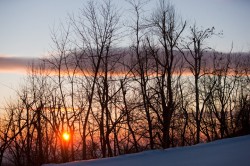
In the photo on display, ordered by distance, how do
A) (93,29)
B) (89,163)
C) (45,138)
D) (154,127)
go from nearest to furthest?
(89,163) → (93,29) → (154,127) → (45,138)

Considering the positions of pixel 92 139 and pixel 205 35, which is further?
pixel 92 139

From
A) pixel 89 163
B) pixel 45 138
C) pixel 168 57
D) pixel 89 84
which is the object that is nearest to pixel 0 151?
pixel 89 84

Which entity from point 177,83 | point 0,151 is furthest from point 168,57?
point 0,151

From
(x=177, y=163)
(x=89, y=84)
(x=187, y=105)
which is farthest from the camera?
(x=187, y=105)

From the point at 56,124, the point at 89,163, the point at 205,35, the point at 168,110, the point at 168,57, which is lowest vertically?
the point at 56,124

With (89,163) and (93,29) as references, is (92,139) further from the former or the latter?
(89,163)

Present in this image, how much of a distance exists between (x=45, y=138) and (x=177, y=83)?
52.7 feet

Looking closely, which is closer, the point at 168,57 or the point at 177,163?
the point at 177,163

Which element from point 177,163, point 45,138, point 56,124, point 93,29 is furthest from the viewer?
point 45,138

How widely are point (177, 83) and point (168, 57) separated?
25.1 ft

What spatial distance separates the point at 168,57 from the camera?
23047 mm

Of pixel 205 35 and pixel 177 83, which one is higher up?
pixel 205 35

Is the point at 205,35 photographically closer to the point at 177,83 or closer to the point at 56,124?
the point at 177,83

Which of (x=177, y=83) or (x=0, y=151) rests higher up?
(x=177, y=83)
